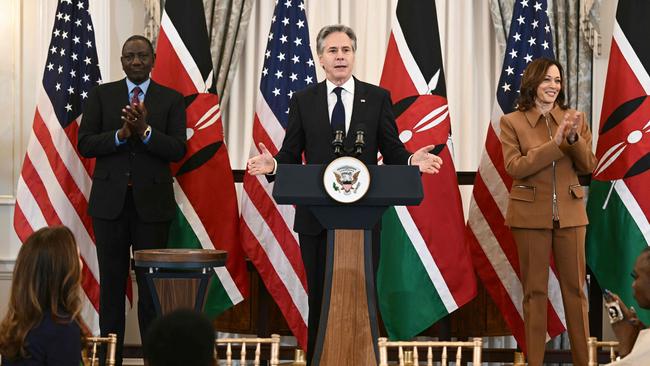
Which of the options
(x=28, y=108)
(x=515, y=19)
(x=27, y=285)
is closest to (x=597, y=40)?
(x=515, y=19)

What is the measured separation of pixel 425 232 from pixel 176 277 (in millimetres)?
1516

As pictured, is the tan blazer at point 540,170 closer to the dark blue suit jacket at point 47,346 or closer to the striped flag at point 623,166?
the striped flag at point 623,166

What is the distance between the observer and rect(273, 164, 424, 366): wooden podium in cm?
387

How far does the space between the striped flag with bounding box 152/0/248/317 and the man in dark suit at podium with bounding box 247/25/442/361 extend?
1291mm

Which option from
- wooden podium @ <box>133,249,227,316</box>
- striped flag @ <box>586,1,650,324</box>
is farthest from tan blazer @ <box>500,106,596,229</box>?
wooden podium @ <box>133,249,227,316</box>

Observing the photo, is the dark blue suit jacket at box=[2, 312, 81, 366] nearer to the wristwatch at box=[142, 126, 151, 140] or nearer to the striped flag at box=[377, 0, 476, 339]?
the wristwatch at box=[142, 126, 151, 140]

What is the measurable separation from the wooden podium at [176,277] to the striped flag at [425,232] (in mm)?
1191

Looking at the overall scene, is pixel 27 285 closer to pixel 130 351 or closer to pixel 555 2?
pixel 130 351

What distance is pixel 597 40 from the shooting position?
22.1ft

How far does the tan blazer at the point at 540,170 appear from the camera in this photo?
5.11 metres

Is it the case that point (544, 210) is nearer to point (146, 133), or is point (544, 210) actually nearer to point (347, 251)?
point (347, 251)

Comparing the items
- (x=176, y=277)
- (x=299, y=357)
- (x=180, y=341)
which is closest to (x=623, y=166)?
(x=299, y=357)

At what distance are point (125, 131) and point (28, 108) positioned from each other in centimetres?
179

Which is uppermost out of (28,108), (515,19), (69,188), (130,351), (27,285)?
(515,19)
